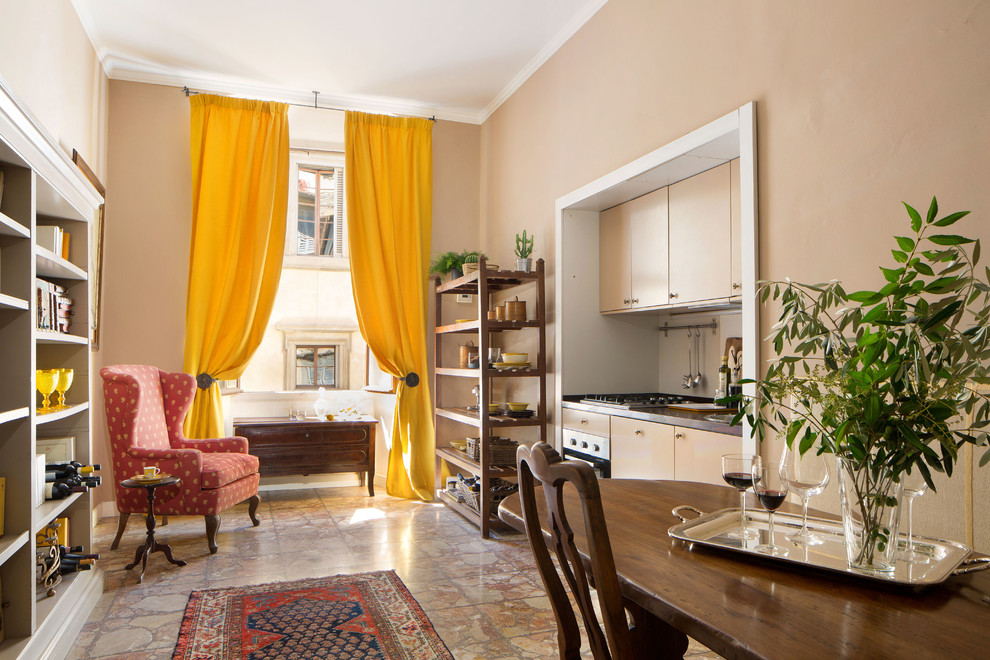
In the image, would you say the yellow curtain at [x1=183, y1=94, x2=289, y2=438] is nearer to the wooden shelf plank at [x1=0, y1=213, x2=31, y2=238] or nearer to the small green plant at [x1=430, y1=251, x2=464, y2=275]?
the small green plant at [x1=430, y1=251, x2=464, y2=275]

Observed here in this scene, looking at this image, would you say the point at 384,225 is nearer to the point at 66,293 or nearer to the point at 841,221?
the point at 66,293

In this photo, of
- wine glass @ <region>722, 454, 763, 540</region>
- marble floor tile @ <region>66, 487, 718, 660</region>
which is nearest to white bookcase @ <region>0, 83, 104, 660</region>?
marble floor tile @ <region>66, 487, 718, 660</region>

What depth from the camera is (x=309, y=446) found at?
5340 millimetres

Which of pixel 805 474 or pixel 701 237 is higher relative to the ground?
pixel 701 237

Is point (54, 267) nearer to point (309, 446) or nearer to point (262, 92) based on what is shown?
point (309, 446)

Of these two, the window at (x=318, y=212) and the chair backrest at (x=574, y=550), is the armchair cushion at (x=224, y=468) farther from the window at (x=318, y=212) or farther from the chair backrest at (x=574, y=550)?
the chair backrest at (x=574, y=550)

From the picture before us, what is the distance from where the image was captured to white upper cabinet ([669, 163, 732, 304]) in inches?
126

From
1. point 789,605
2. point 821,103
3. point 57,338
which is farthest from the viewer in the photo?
point 57,338

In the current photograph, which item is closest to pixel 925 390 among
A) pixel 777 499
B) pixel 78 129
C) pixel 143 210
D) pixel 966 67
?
pixel 777 499

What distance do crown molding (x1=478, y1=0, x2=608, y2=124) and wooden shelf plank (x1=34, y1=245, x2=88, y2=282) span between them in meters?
3.07

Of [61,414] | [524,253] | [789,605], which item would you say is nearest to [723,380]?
[524,253]

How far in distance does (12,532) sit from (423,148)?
4.08 meters

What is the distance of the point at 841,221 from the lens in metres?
2.40

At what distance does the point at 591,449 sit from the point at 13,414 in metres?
2.71
